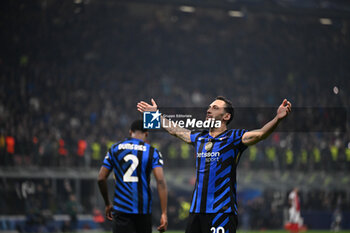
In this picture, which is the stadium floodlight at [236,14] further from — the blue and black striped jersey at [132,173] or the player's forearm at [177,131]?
the player's forearm at [177,131]

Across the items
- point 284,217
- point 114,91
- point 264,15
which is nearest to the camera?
point 284,217

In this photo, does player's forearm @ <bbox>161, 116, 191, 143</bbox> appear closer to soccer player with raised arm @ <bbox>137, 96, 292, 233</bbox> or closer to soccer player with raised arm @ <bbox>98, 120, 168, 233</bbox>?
soccer player with raised arm @ <bbox>137, 96, 292, 233</bbox>

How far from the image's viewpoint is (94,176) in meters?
19.8

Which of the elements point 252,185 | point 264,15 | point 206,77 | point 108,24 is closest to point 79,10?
point 108,24

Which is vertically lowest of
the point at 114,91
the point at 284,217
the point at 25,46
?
the point at 284,217

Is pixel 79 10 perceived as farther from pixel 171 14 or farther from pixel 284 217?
pixel 284 217

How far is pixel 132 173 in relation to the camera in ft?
21.1

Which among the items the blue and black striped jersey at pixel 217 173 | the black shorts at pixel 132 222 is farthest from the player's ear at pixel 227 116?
the black shorts at pixel 132 222

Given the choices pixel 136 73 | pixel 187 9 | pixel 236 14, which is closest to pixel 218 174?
pixel 136 73

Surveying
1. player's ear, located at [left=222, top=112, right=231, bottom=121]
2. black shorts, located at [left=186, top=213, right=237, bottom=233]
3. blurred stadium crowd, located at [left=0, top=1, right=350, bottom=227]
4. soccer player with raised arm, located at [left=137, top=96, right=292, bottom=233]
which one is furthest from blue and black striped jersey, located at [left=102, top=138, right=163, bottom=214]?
blurred stadium crowd, located at [left=0, top=1, right=350, bottom=227]

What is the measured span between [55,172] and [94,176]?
1.37m

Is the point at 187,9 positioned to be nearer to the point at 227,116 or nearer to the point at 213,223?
the point at 227,116

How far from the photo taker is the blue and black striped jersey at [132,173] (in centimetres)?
639

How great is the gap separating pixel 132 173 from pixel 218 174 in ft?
4.24
